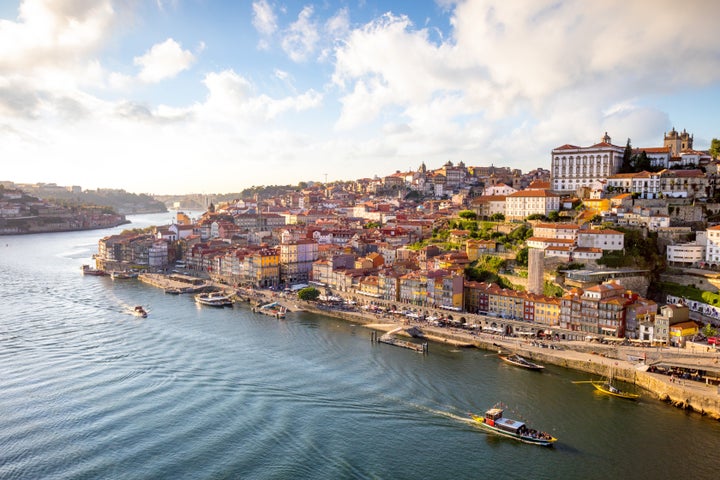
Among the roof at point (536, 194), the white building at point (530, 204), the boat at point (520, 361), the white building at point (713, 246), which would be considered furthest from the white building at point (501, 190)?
the boat at point (520, 361)

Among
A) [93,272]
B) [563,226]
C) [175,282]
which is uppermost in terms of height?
[563,226]

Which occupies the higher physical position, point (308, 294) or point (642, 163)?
point (642, 163)

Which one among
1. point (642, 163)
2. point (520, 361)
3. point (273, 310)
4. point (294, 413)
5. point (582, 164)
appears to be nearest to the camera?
point (294, 413)

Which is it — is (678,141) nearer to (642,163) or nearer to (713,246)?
(642,163)

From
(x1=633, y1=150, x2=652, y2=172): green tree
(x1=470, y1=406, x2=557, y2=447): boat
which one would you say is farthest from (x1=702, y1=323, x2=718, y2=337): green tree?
(x1=633, y1=150, x2=652, y2=172): green tree

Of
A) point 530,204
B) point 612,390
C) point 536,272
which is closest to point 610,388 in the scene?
point 612,390

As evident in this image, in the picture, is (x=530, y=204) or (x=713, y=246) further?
(x=530, y=204)
